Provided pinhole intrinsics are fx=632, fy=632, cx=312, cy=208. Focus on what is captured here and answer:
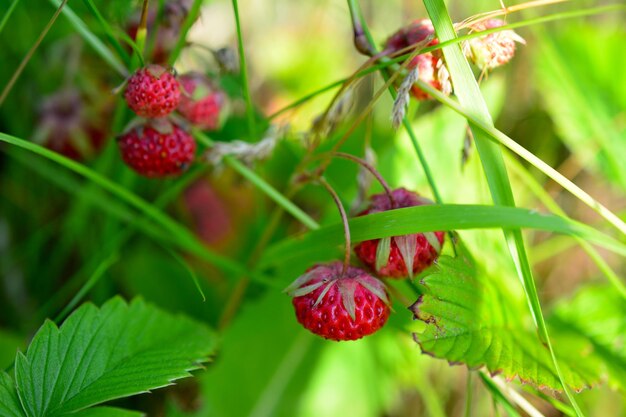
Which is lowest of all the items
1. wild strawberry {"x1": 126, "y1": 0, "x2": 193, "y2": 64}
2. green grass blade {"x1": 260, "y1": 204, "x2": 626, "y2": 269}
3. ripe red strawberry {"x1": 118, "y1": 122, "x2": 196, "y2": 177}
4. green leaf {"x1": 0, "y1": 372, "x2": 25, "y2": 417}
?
green grass blade {"x1": 260, "y1": 204, "x2": 626, "y2": 269}

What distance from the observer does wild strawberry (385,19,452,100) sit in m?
0.74

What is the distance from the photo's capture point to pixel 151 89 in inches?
28.4

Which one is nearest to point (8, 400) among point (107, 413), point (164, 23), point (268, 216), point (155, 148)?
point (107, 413)

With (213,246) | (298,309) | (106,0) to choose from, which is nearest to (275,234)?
(213,246)

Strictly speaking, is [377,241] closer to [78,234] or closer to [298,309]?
[298,309]

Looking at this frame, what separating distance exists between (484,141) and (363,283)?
0.68 ft

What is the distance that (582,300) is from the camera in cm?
118

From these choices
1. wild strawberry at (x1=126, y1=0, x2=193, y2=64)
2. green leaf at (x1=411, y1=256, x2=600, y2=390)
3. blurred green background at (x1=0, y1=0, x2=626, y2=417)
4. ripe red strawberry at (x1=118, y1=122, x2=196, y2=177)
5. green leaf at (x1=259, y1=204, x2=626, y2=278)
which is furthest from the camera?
blurred green background at (x1=0, y1=0, x2=626, y2=417)

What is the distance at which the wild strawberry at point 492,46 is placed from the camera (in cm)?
73

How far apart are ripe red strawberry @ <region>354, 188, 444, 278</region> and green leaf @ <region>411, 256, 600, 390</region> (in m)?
0.02

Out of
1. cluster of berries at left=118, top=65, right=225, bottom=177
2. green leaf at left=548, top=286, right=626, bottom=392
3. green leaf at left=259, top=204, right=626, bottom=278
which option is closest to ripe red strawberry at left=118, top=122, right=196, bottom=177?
cluster of berries at left=118, top=65, right=225, bottom=177

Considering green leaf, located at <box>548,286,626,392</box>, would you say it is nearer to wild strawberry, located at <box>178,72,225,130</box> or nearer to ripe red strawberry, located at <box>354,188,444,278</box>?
ripe red strawberry, located at <box>354,188,444,278</box>

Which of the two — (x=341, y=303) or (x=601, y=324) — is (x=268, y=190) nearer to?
(x=341, y=303)

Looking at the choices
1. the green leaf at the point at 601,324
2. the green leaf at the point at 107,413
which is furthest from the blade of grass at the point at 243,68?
the green leaf at the point at 601,324
